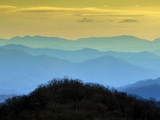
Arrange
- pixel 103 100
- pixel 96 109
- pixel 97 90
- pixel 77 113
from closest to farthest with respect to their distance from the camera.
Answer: pixel 77 113 < pixel 96 109 < pixel 103 100 < pixel 97 90

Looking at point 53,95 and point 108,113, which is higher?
point 53,95

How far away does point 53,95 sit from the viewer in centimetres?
1736

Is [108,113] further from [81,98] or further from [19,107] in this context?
[19,107]

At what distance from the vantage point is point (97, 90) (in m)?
18.7

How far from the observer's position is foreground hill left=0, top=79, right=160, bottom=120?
48.6 feet

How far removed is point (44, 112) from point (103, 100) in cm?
320

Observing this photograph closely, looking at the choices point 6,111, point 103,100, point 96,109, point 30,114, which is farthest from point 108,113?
point 6,111

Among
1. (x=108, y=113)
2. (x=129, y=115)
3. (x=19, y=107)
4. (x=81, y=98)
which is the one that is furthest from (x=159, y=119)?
(x=19, y=107)

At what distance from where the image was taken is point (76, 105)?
16172 mm

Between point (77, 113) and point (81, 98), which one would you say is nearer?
point (77, 113)

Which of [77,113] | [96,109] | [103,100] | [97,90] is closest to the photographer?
[77,113]

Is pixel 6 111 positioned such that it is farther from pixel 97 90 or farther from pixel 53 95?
pixel 97 90

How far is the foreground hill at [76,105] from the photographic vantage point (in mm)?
14804

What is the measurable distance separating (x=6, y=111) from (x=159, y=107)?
6.93 m
